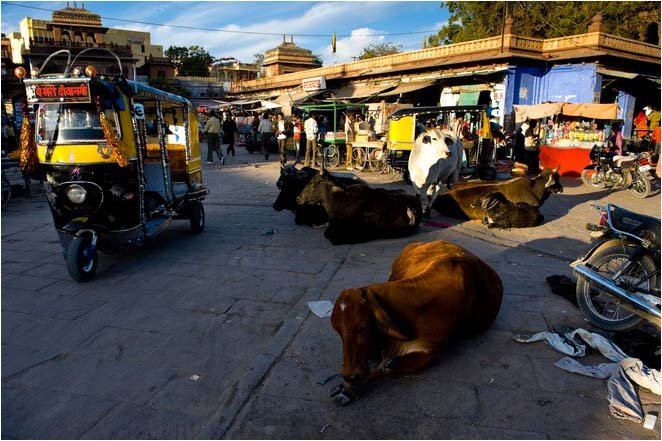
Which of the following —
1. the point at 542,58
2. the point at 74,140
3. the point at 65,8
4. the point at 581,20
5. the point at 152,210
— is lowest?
the point at 152,210

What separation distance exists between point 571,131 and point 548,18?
12641 mm

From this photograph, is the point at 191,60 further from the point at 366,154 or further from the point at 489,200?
the point at 489,200

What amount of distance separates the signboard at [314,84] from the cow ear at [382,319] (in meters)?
20.4

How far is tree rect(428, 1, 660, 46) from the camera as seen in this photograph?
64.7 feet

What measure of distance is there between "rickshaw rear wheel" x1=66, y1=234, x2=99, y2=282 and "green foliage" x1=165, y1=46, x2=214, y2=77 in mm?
50283

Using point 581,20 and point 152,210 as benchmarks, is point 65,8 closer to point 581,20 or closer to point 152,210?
point 581,20

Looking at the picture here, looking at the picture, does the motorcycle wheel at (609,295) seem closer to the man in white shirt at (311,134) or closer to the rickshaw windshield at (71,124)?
the rickshaw windshield at (71,124)

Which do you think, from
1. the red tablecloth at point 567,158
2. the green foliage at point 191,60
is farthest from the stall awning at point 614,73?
the green foliage at point 191,60

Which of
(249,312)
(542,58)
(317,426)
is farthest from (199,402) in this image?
(542,58)

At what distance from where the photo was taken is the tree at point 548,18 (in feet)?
64.7

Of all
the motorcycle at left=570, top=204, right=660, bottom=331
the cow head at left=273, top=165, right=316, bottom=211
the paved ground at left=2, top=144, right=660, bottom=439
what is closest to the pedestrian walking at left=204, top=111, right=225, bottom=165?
the cow head at left=273, top=165, right=316, bottom=211

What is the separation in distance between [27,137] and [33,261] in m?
1.79

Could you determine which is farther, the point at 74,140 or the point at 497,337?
the point at 74,140

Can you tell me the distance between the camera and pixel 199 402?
2877mm
